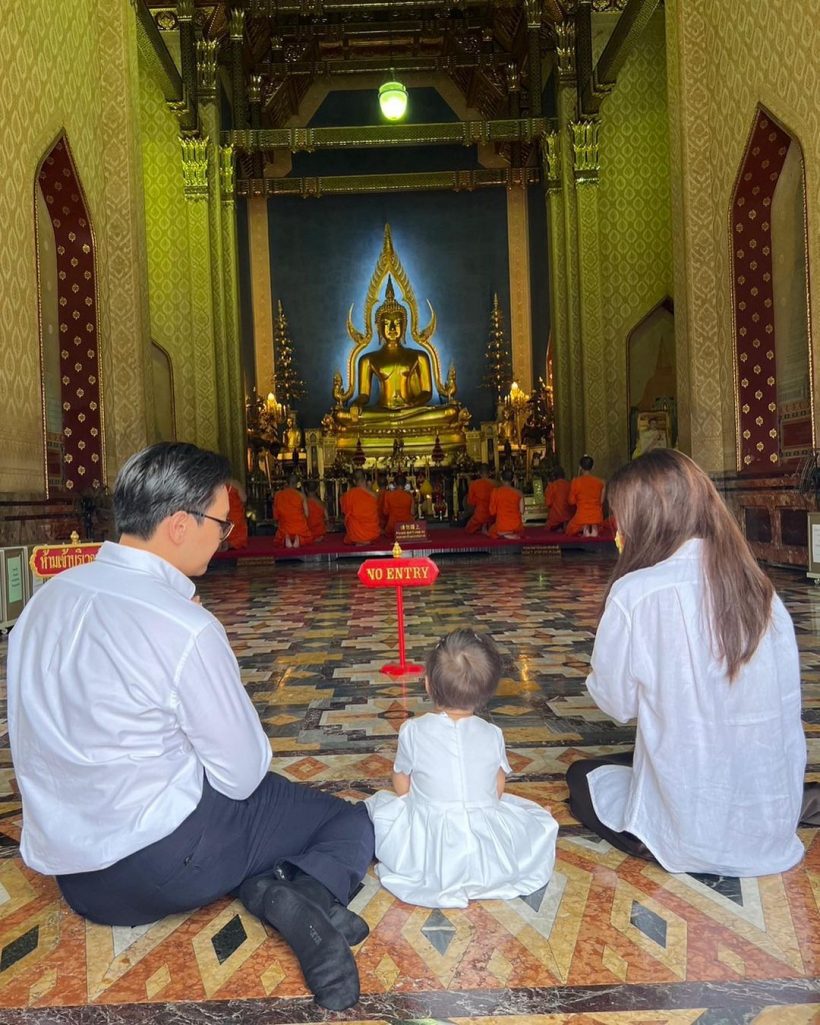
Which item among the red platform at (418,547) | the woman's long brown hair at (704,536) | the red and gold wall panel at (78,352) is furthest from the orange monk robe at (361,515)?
the woman's long brown hair at (704,536)

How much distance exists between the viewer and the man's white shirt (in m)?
1.56

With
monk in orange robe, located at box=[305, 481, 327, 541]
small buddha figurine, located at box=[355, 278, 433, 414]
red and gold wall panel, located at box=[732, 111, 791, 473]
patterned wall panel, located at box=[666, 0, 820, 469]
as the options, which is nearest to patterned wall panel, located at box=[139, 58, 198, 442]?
monk in orange robe, located at box=[305, 481, 327, 541]

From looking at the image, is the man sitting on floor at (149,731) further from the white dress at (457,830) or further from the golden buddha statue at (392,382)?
the golden buddha statue at (392,382)

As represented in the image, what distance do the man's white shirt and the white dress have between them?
Answer: 424mm

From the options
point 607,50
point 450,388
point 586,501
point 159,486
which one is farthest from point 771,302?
point 450,388

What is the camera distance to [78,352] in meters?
7.91

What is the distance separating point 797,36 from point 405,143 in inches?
321

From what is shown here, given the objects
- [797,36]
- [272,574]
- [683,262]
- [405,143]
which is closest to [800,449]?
[683,262]

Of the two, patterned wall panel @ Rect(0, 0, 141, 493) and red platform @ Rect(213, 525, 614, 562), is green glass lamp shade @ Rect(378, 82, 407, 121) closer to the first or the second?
patterned wall panel @ Rect(0, 0, 141, 493)

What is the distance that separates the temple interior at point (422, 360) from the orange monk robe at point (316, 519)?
2.95 feet

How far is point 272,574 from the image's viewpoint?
9.28 metres

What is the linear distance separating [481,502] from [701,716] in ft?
33.0

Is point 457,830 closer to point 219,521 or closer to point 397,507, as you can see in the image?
point 219,521

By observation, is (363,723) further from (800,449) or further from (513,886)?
(800,449)
